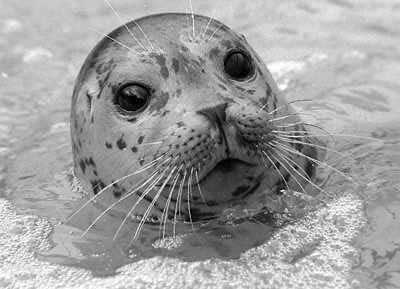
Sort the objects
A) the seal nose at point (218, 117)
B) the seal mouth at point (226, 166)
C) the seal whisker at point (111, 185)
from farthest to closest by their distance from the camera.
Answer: the seal whisker at point (111, 185) < the seal mouth at point (226, 166) < the seal nose at point (218, 117)

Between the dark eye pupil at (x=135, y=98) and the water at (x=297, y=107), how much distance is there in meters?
0.68

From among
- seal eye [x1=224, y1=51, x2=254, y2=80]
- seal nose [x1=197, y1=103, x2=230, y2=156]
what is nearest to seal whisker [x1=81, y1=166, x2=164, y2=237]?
seal nose [x1=197, y1=103, x2=230, y2=156]

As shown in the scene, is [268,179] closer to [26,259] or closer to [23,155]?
[26,259]

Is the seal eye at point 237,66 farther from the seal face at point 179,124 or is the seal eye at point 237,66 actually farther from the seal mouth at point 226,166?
the seal mouth at point 226,166

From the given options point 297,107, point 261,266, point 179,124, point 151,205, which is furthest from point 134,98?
point 297,107

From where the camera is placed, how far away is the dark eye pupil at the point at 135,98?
14.0ft

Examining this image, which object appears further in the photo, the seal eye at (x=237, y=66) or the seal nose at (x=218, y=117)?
the seal eye at (x=237, y=66)

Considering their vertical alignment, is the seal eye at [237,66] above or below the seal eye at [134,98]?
above

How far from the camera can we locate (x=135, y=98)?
14.1 feet

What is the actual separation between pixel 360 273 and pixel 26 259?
5.30ft

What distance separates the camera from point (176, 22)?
179 inches

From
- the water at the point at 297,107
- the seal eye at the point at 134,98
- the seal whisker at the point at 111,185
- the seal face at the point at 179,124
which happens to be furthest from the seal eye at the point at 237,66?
the water at the point at 297,107

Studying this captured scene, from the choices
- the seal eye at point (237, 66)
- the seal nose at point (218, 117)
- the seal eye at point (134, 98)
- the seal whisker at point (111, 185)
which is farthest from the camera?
the seal eye at point (237, 66)

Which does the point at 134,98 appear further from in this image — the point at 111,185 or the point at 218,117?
the point at 218,117
